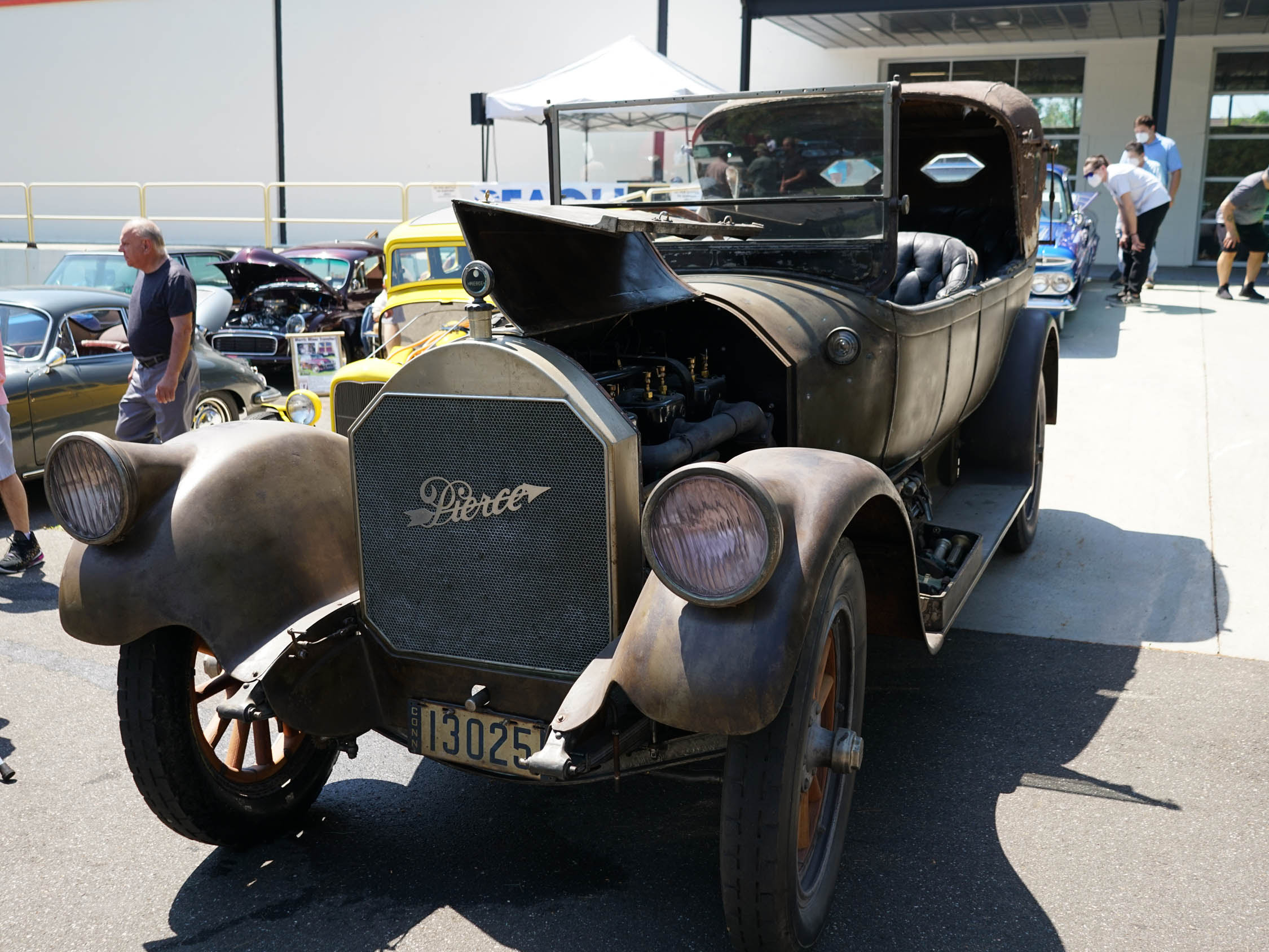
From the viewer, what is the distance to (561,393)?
2.52 m

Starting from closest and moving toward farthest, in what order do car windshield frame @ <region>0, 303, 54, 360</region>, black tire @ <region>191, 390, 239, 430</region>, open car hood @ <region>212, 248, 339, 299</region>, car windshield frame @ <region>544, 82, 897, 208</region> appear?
1. car windshield frame @ <region>544, 82, 897, 208</region>
2. car windshield frame @ <region>0, 303, 54, 360</region>
3. black tire @ <region>191, 390, 239, 430</region>
4. open car hood @ <region>212, 248, 339, 299</region>

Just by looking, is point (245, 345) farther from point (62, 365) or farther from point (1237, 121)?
point (1237, 121)

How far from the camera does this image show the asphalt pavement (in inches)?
105

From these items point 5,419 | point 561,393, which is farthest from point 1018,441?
point 5,419

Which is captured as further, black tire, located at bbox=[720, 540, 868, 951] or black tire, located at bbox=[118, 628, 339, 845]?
black tire, located at bbox=[118, 628, 339, 845]

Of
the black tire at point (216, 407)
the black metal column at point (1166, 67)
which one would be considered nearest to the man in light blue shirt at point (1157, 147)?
the black metal column at point (1166, 67)

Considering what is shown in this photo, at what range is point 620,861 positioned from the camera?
116 inches

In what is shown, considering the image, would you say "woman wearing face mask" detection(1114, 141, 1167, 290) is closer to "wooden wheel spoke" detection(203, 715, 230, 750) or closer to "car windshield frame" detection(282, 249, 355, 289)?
"car windshield frame" detection(282, 249, 355, 289)

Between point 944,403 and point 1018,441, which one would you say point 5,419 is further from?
point 1018,441

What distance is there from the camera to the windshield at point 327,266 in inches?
519

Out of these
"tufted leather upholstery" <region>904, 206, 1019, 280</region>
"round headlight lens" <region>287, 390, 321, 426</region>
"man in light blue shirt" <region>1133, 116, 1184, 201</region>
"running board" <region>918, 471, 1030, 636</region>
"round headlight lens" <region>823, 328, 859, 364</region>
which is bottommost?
"running board" <region>918, 471, 1030, 636</region>

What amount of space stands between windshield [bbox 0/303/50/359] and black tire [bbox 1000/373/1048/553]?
20.0ft

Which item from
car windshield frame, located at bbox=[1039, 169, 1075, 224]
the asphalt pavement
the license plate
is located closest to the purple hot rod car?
the asphalt pavement

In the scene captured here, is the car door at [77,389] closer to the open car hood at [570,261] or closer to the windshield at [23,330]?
the windshield at [23,330]
